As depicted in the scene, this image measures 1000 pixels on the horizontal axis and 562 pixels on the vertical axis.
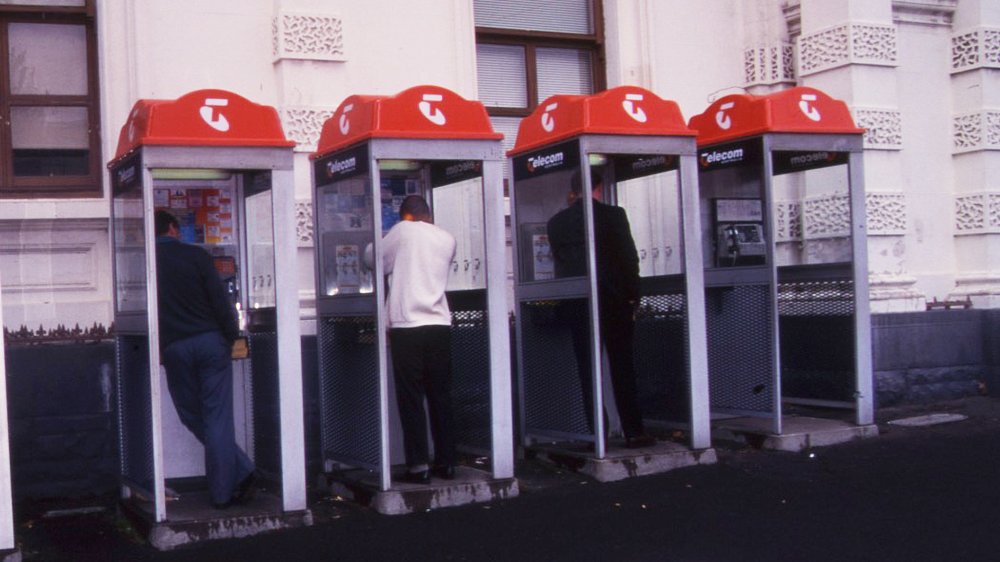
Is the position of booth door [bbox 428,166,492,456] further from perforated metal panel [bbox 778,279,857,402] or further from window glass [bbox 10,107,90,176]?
perforated metal panel [bbox 778,279,857,402]

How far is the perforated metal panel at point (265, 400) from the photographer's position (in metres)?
7.71

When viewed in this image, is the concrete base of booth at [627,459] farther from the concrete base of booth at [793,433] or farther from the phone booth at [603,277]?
the concrete base of booth at [793,433]

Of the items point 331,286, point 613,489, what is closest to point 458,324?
point 331,286

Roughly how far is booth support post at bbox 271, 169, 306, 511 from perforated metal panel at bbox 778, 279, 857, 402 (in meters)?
4.27

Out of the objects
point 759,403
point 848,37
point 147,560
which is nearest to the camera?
point 147,560

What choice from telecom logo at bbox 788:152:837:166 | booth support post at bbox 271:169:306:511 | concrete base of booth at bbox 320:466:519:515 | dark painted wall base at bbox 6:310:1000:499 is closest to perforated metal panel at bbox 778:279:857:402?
telecom logo at bbox 788:152:837:166

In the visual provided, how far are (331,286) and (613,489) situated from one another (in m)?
2.20

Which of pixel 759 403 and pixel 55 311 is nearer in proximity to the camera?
pixel 55 311

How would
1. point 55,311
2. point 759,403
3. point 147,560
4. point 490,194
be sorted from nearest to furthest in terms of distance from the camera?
point 147,560, point 490,194, point 55,311, point 759,403

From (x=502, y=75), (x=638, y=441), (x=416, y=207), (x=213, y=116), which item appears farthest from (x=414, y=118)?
(x=502, y=75)

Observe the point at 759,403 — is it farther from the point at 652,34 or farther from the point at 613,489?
the point at 652,34

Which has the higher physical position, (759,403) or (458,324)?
(458,324)

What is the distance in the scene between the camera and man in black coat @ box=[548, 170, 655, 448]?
8562 millimetres

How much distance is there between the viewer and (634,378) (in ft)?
28.8
